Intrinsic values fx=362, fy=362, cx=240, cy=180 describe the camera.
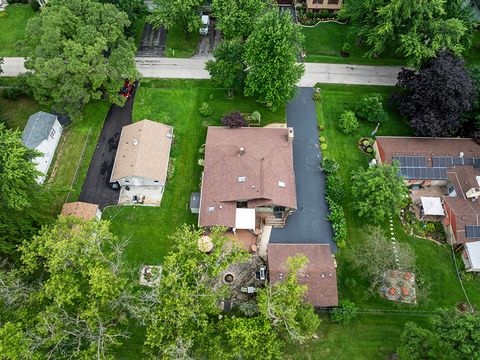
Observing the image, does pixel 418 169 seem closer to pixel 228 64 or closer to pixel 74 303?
pixel 228 64

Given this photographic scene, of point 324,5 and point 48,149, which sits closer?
point 48,149

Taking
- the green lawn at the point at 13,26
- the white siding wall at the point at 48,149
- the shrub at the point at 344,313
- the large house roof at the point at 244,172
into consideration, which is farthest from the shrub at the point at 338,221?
the green lawn at the point at 13,26

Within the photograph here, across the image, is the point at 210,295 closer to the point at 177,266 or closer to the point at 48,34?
the point at 177,266

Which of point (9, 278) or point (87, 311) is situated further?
point (9, 278)

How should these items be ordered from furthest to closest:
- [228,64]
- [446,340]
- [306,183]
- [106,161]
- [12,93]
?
[12,93], [228,64], [106,161], [306,183], [446,340]

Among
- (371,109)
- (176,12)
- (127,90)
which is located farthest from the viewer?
(127,90)

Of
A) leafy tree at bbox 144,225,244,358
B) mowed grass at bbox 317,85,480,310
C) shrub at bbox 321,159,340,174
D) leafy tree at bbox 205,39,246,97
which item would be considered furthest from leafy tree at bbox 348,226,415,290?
leafy tree at bbox 205,39,246,97

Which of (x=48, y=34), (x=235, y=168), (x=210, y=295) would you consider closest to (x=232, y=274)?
(x=210, y=295)

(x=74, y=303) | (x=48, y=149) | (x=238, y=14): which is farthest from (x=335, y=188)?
(x=48, y=149)
